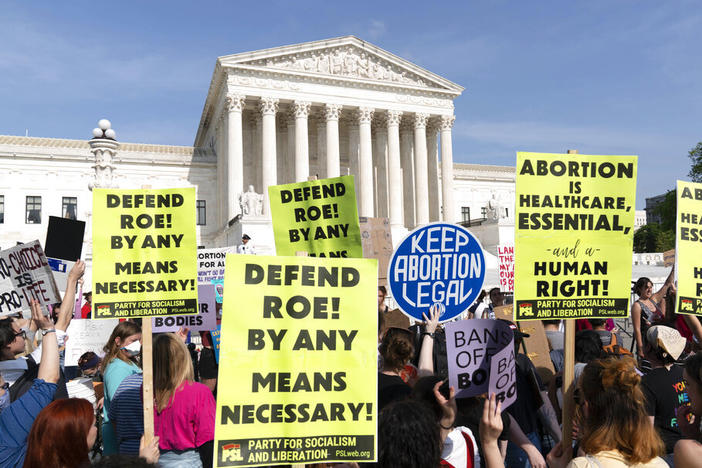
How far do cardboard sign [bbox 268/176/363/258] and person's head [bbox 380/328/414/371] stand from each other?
141 centimetres

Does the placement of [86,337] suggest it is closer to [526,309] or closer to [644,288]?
[526,309]

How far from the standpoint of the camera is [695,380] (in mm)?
3453

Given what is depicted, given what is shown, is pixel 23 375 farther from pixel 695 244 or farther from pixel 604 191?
pixel 695 244

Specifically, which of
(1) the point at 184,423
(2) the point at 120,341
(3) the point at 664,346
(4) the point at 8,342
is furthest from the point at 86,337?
(3) the point at 664,346

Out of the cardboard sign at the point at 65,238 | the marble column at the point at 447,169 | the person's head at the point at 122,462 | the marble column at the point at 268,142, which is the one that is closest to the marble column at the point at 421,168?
the marble column at the point at 447,169

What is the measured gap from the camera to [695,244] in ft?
18.2

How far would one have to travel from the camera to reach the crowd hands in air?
3.09 m

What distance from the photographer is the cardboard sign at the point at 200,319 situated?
286 inches

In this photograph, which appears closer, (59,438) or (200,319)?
(59,438)

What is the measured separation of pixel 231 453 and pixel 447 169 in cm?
4863

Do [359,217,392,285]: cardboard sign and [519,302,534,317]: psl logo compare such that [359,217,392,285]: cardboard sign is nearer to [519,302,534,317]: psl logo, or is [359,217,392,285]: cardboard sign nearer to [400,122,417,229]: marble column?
[519,302,534,317]: psl logo

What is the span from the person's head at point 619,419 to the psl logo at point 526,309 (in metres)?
1.17

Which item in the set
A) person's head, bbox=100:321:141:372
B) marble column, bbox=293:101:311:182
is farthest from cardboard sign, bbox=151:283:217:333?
marble column, bbox=293:101:311:182

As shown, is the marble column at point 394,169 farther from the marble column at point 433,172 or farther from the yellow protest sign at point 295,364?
the yellow protest sign at point 295,364
